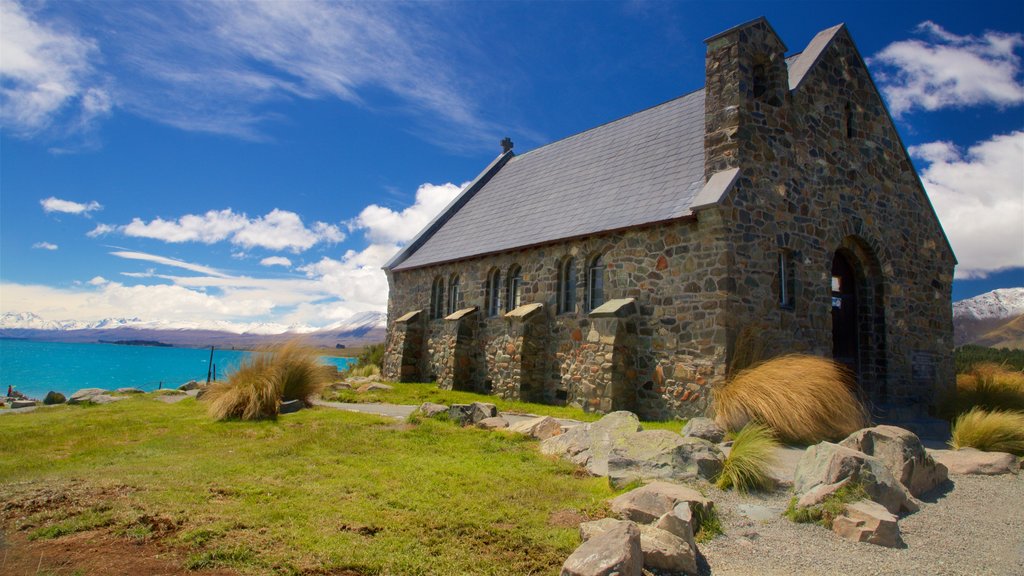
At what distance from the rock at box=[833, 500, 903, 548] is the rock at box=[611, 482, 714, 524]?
1.23 meters

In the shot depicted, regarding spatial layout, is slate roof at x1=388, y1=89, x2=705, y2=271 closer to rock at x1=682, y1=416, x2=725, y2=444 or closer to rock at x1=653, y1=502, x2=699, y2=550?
rock at x1=682, y1=416, x2=725, y2=444

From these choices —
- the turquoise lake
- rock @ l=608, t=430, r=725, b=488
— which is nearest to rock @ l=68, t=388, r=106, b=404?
the turquoise lake

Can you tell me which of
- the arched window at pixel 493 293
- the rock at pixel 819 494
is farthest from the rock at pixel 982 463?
the arched window at pixel 493 293

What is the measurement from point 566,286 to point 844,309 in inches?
297

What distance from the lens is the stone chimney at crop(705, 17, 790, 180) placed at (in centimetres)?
1266

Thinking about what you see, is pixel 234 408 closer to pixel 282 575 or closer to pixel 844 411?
pixel 282 575

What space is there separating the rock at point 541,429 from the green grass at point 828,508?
438 cm

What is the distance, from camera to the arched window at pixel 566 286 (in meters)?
16.0

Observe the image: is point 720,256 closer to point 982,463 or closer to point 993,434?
point 993,434

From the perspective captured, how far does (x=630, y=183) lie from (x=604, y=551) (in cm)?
1286

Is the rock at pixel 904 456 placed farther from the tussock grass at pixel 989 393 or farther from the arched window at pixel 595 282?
the arched window at pixel 595 282

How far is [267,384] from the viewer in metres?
12.3

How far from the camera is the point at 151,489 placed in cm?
640

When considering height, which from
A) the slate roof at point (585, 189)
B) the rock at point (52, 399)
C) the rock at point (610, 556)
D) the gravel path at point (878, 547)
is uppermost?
the slate roof at point (585, 189)
